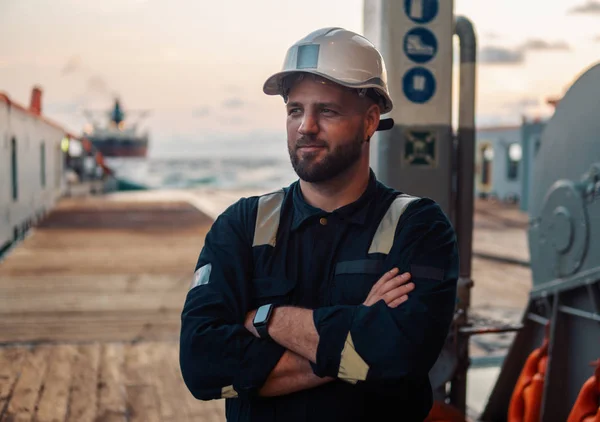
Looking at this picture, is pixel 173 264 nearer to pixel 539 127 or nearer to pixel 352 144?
pixel 352 144

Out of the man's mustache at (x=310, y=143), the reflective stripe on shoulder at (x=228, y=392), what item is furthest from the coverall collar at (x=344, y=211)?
the reflective stripe on shoulder at (x=228, y=392)

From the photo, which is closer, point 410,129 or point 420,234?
point 420,234

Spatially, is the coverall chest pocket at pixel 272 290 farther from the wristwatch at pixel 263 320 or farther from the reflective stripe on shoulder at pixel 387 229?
the reflective stripe on shoulder at pixel 387 229

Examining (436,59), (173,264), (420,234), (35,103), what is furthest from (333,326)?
(35,103)

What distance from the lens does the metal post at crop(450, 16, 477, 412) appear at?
13.0 ft

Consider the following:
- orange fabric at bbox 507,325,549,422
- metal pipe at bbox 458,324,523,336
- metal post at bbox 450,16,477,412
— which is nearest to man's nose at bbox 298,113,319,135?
metal post at bbox 450,16,477,412

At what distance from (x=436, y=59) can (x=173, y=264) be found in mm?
7034

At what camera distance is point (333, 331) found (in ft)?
6.51

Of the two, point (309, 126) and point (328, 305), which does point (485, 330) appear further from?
point (309, 126)

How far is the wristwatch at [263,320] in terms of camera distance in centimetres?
207

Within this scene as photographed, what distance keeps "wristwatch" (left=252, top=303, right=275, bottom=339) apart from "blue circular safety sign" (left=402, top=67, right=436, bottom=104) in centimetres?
211

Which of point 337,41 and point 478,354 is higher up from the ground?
point 337,41

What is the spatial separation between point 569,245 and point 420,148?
97 cm

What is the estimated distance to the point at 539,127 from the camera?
2294cm
